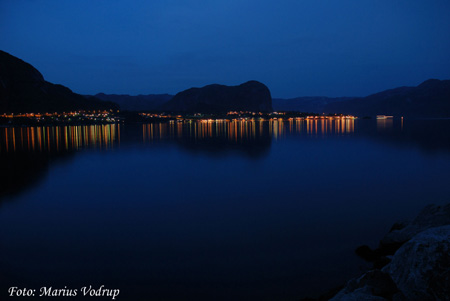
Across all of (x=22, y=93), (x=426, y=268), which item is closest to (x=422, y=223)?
(x=426, y=268)

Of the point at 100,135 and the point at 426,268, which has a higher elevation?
the point at 100,135

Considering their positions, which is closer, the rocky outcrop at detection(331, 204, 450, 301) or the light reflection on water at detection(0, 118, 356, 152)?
the rocky outcrop at detection(331, 204, 450, 301)

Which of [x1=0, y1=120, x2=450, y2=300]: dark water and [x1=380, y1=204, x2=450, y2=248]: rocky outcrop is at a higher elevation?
[x1=380, y1=204, x2=450, y2=248]: rocky outcrop

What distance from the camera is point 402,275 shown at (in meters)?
5.75

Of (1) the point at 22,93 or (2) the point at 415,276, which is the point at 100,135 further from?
(1) the point at 22,93

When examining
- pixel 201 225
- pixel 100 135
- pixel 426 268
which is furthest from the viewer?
pixel 100 135

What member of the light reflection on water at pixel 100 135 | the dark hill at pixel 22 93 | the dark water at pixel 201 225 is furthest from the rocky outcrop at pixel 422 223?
the dark hill at pixel 22 93

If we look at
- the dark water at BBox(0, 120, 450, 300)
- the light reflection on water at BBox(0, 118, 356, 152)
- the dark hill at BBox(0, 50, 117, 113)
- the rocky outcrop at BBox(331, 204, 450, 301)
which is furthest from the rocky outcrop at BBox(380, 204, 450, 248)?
the dark hill at BBox(0, 50, 117, 113)

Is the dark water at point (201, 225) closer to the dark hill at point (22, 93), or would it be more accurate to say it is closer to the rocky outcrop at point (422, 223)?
the rocky outcrop at point (422, 223)

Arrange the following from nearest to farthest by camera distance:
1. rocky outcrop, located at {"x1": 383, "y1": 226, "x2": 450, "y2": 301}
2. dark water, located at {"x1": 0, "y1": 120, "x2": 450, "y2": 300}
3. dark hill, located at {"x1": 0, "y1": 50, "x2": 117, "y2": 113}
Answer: rocky outcrop, located at {"x1": 383, "y1": 226, "x2": 450, "y2": 301} → dark water, located at {"x1": 0, "y1": 120, "x2": 450, "y2": 300} → dark hill, located at {"x1": 0, "y1": 50, "x2": 117, "y2": 113}

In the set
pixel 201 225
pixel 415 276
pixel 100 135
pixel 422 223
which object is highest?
pixel 100 135

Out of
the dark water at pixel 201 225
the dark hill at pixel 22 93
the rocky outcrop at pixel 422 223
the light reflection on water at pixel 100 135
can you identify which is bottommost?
the dark water at pixel 201 225

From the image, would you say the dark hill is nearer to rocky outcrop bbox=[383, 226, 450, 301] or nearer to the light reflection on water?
the light reflection on water

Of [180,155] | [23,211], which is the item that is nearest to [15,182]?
[23,211]
